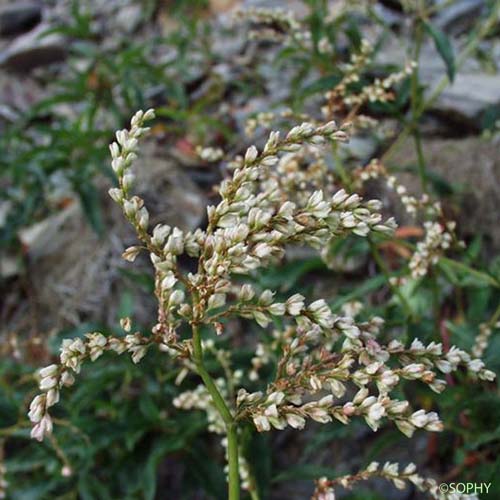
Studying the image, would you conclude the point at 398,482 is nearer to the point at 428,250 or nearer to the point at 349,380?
the point at 349,380

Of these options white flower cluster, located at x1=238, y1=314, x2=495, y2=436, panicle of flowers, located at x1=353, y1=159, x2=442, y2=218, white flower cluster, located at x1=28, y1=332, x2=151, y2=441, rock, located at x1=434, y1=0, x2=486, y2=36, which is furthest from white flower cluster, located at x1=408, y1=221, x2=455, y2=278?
rock, located at x1=434, y1=0, x2=486, y2=36

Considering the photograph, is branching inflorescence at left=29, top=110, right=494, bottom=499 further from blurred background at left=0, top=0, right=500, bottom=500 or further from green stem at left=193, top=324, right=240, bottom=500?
blurred background at left=0, top=0, right=500, bottom=500

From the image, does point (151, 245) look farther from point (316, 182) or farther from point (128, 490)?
point (128, 490)

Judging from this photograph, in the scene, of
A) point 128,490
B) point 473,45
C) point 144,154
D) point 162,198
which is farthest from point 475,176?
point 128,490

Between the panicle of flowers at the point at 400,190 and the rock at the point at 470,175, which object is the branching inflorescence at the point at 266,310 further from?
the rock at the point at 470,175

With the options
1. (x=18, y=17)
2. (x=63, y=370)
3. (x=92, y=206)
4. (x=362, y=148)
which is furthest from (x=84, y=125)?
(x=63, y=370)

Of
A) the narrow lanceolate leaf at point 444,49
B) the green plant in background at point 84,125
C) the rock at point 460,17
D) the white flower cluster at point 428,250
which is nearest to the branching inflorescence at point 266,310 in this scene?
the white flower cluster at point 428,250
